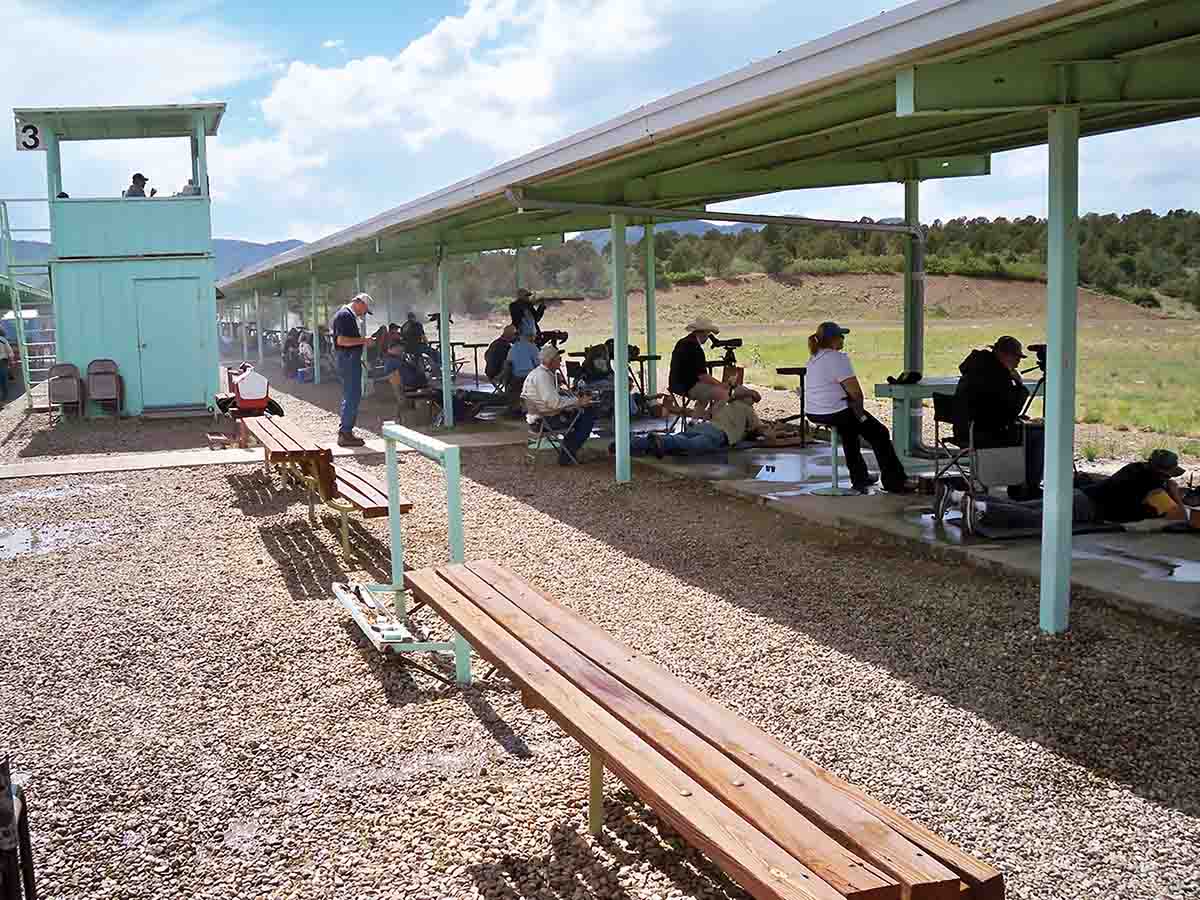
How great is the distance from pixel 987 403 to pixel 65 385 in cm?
1194

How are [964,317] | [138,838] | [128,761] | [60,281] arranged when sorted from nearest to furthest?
[138,838] < [128,761] < [60,281] < [964,317]

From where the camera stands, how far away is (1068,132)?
5066mm

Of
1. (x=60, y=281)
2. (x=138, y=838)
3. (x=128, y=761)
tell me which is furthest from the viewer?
(x=60, y=281)

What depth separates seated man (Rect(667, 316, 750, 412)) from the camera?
10953 mm

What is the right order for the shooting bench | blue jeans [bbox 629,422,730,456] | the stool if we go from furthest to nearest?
blue jeans [bbox 629,422,730,456] → the stool → the shooting bench

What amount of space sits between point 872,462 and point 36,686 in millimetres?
6854

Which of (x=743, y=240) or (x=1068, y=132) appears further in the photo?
(x=743, y=240)

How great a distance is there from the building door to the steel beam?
498 inches

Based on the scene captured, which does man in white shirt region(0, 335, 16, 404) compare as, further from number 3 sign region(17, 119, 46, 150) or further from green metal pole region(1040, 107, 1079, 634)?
green metal pole region(1040, 107, 1079, 634)

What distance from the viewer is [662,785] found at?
2.78m

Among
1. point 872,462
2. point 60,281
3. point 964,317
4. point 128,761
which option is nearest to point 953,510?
point 872,462

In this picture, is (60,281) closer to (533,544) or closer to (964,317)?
(533,544)

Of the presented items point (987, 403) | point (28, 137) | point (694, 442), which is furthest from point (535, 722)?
point (28, 137)


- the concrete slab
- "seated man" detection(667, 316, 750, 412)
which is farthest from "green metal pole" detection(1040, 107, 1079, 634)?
"seated man" detection(667, 316, 750, 412)
